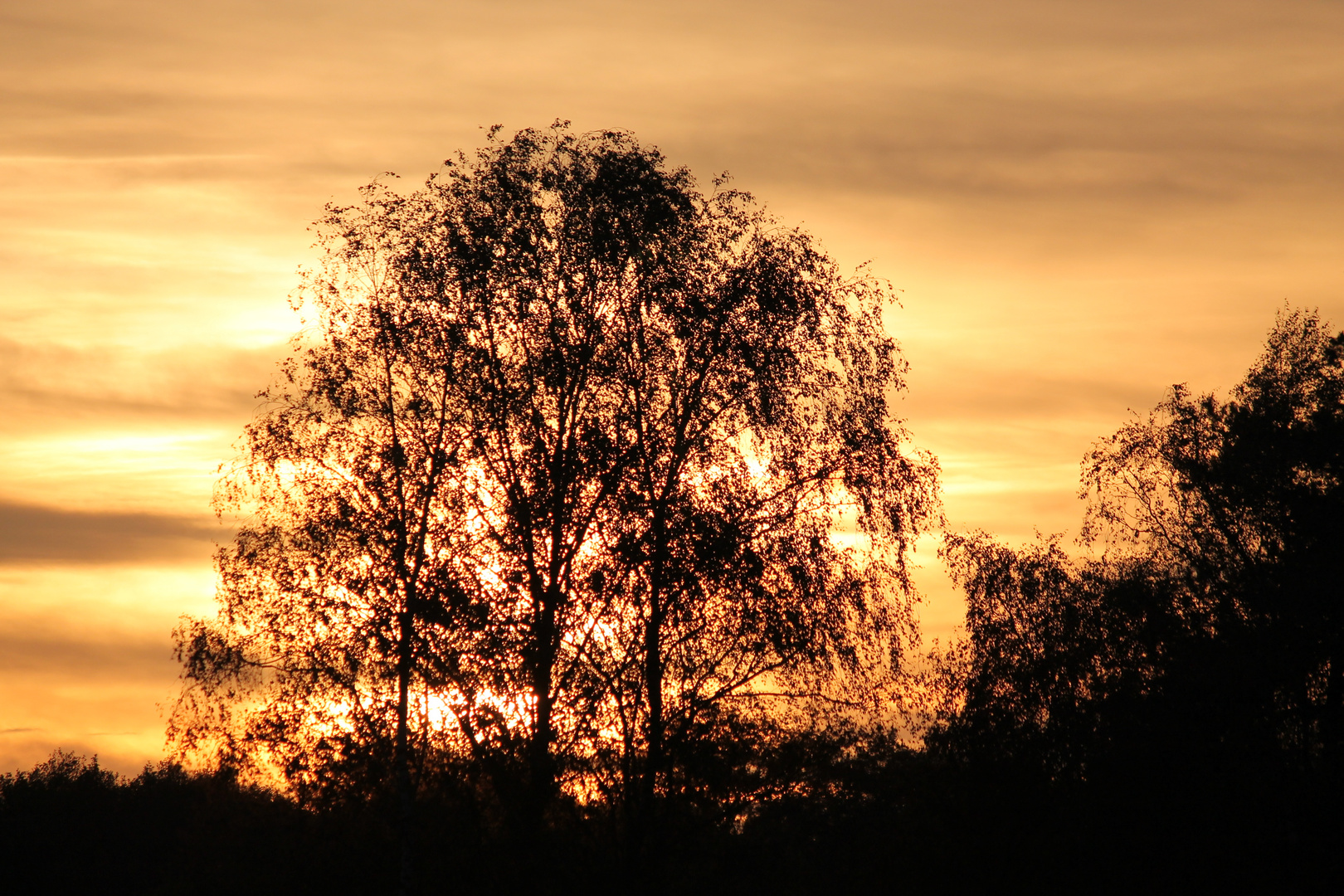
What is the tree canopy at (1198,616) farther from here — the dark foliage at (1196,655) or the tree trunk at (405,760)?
the tree trunk at (405,760)

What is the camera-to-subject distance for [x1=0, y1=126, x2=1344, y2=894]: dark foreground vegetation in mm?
28844

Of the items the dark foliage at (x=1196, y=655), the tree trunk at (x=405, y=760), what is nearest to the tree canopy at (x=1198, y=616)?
the dark foliage at (x=1196, y=655)

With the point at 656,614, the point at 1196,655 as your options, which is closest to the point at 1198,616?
the point at 1196,655

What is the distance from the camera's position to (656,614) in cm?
2900

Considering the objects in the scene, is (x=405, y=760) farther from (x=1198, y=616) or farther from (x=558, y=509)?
(x=1198, y=616)

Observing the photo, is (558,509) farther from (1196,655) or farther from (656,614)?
(1196,655)

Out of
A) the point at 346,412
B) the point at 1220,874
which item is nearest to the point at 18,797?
the point at 346,412

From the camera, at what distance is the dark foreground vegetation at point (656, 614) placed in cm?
2884

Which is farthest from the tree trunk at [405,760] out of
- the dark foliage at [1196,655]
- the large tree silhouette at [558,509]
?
the dark foliage at [1196,655]

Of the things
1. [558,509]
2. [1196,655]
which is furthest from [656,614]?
[1196,655]

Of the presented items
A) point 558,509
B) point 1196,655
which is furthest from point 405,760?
point 1196,655

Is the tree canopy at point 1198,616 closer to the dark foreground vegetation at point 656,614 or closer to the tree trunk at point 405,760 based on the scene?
the dark foreground vegetation at point 656,614

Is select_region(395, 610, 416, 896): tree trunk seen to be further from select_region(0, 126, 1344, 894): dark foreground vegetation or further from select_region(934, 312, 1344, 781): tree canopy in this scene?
select_region(934, 312, 1344, 781): tree canopy

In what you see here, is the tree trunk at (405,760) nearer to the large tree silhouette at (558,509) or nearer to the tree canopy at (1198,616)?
the large tree silhouette at (558,509)
